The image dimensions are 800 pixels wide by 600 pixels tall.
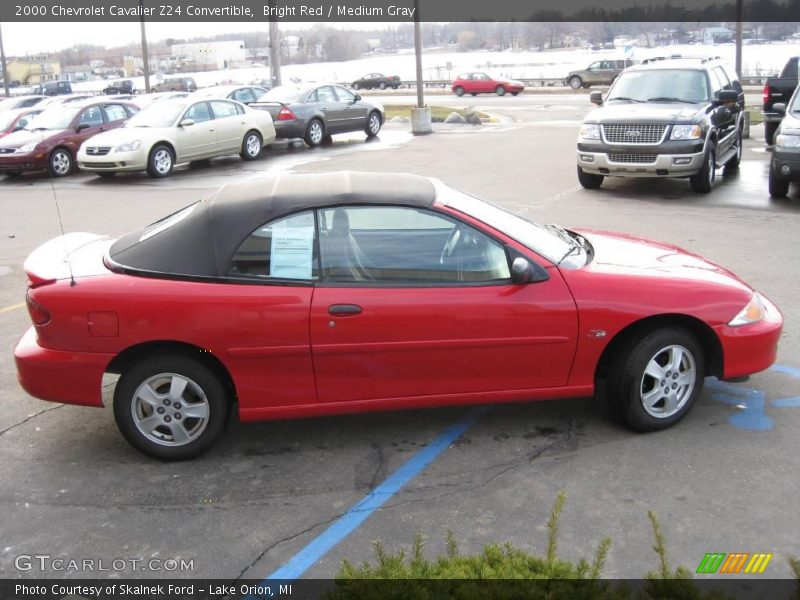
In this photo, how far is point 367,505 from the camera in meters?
4.20

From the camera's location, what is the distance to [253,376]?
181 inches

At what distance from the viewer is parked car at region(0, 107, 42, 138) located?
21.4m

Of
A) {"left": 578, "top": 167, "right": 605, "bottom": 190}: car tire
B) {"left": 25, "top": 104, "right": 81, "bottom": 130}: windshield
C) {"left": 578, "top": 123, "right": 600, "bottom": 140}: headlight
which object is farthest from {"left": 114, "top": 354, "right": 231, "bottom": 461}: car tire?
{"left": 25, "top": 104, "right": 81, "bottom": 130}: windshield

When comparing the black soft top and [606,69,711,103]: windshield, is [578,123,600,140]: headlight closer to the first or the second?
[606,69,711,103]: windshield

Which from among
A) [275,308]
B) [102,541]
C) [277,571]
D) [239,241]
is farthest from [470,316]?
[102,541]

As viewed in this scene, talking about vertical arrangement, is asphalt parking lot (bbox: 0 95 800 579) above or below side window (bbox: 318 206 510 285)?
A: below

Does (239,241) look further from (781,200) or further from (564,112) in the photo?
(564,112)

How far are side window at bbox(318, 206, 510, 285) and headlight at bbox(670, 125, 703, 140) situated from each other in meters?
8.86

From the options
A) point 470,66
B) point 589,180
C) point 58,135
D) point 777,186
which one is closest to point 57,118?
point 58,135

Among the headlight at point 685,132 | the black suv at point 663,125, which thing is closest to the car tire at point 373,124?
the black suv at point 663,125

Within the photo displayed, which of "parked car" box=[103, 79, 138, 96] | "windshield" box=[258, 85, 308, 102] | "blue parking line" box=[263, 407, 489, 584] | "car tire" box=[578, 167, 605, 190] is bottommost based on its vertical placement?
"blue parking line" box=[263, 407, 489, 584]

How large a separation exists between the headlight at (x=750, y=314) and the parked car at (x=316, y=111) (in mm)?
17739

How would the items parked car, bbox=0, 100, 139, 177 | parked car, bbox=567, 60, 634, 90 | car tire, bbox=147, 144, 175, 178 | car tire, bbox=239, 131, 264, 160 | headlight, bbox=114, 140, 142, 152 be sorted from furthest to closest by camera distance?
parked car, bbox=567, 60, 634, 90
car tire, bbox=239, 131, 264, 160
parked car, bbox=0, 100, 139, 177
car tire, bbox=147, 144, 175, 178
headlight, bbox=114, 140, 142, 152

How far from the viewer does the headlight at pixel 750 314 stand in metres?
4.87
